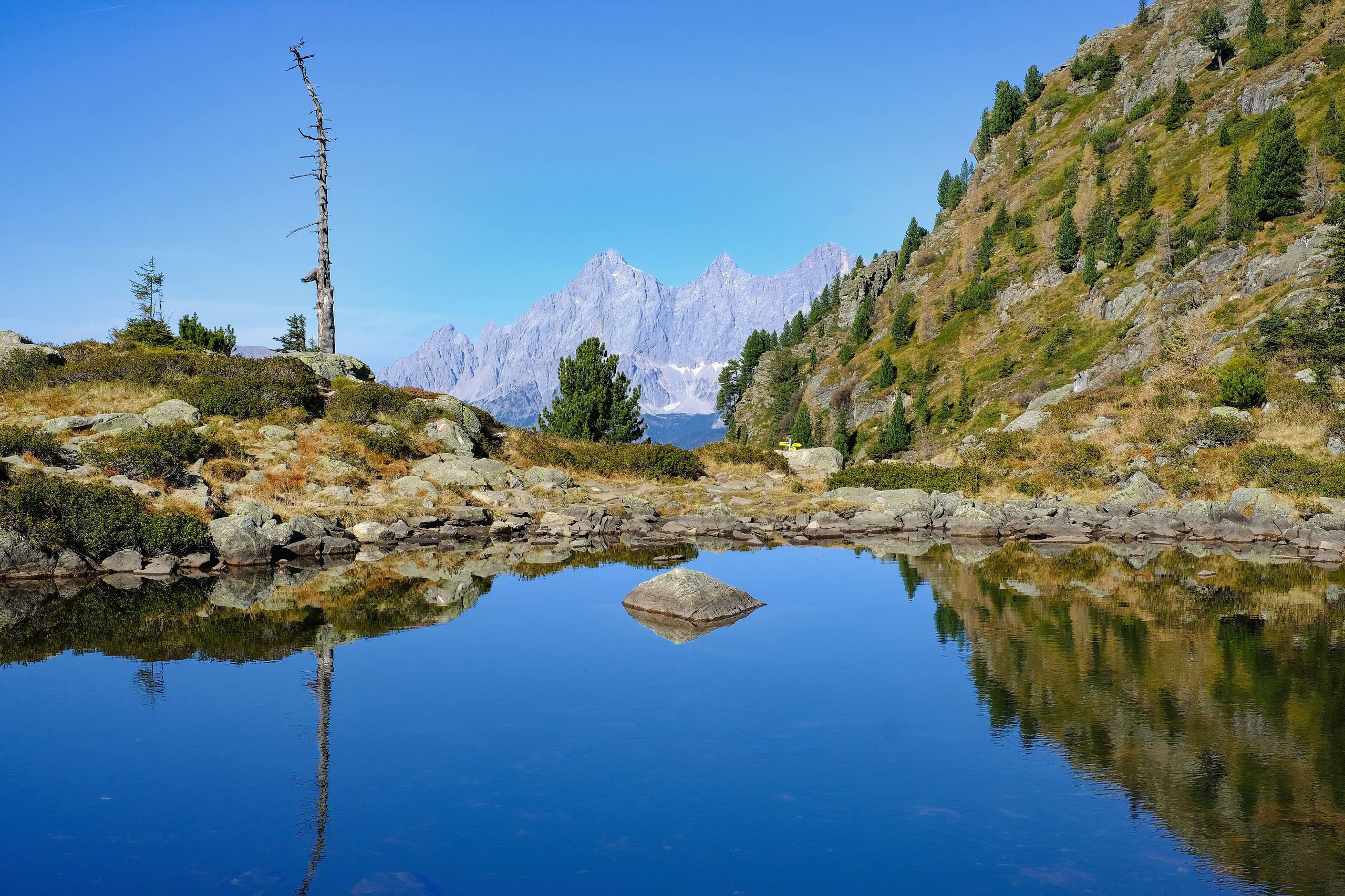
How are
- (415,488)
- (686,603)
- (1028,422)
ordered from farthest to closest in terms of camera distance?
(1028,422)
(415,488)
(686,603)

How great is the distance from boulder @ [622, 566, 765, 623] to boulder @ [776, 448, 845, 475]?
102 ft

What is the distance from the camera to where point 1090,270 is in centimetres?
9400

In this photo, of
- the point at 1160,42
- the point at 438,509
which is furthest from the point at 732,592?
the point at 1160,42

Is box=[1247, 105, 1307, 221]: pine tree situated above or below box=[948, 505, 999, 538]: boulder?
above

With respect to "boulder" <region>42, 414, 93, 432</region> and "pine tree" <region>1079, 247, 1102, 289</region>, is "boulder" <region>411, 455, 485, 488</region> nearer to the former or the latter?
"boulder" <region>42, 414, 93, 432</region>

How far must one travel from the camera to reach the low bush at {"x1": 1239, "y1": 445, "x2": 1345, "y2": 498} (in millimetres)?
35625

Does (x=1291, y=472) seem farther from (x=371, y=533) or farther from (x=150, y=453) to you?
(x=150, y=453)

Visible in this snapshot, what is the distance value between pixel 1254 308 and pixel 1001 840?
6370 centimetres

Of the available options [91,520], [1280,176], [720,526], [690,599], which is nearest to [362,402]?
[91,520]

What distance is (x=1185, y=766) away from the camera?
39.3 ft

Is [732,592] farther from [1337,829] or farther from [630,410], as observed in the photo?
[630,410]

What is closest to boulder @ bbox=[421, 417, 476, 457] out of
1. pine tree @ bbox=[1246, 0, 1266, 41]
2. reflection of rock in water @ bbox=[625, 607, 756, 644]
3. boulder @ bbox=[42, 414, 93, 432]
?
boulder @ bbox=[42, 414, 93, 432]

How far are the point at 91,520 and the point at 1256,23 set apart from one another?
128347 mm

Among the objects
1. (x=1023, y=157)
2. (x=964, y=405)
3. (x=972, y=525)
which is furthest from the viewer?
(x=1023, y=157)
